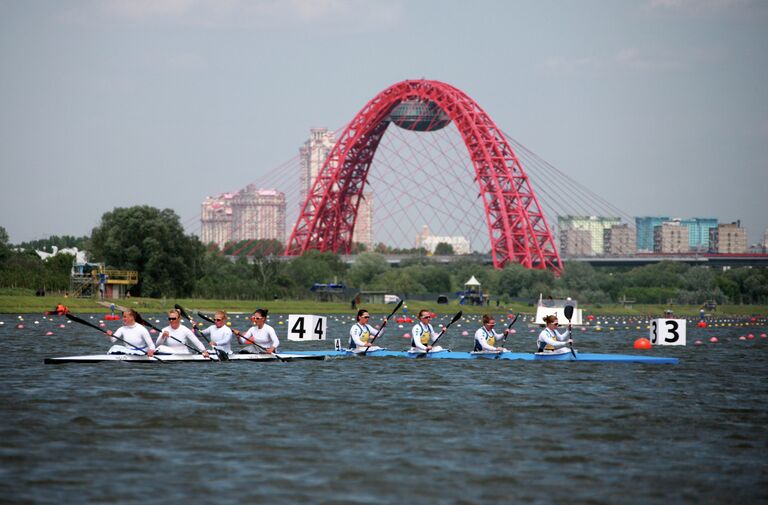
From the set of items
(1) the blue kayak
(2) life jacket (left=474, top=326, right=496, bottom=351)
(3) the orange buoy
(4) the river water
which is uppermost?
(2) life jacket (left=474, top=326, right=496, bottom=351)

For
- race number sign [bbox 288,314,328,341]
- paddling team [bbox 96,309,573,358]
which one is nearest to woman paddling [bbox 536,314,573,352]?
paddling team [bbox 96,309,573,358]

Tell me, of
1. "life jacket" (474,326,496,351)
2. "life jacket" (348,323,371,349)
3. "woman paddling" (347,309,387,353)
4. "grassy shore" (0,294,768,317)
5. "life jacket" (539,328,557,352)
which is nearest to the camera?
"life jacket" (539,328,557,352)

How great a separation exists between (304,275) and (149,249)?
31.4m

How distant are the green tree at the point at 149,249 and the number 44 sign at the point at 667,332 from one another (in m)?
52.2

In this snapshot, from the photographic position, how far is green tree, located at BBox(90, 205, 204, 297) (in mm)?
86312

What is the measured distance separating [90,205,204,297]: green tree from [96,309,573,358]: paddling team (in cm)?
5450

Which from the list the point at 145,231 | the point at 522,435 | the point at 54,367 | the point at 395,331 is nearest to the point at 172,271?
the point at 145,231

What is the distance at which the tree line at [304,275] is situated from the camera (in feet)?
285

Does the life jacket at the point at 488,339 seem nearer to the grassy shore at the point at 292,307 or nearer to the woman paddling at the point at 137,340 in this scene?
the woman paddling at the point at 137,340

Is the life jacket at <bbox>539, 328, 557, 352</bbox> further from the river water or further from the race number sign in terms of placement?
the race number sign

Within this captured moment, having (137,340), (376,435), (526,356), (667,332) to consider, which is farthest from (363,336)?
(376,435)

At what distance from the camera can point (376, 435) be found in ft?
57.7

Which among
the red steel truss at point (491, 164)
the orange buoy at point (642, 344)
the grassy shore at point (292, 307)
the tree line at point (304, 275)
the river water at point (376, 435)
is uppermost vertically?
the red steel truss at point (491, 164)

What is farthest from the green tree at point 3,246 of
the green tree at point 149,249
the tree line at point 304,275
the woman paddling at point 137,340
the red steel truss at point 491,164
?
the woman paddling at point 137,340
